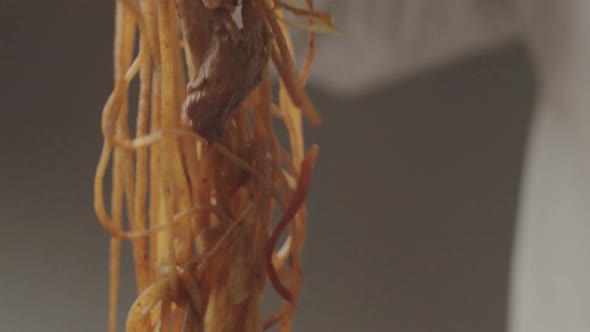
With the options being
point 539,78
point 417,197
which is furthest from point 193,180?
point 539,78

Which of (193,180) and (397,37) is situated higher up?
(397,37)

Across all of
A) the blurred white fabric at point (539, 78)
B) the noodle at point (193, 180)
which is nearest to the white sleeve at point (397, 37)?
the blurred white fabric at point (539, 78)

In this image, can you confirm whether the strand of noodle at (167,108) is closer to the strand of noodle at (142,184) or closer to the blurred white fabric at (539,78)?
the strand of noodle at (142,184)

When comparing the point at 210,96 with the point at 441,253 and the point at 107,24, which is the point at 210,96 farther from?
the point at 441,253

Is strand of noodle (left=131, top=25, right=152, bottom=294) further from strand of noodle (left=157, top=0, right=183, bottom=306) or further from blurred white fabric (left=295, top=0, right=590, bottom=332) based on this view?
blurred white fabric (left=295, top=0, right=590, bottom=332)

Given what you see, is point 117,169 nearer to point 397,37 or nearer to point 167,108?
point 167,108

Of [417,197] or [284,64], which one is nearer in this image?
[284,64]

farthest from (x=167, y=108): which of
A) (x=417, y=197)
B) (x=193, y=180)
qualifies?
(x=417, y=197)

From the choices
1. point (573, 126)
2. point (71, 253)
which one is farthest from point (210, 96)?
point (573, 126)
